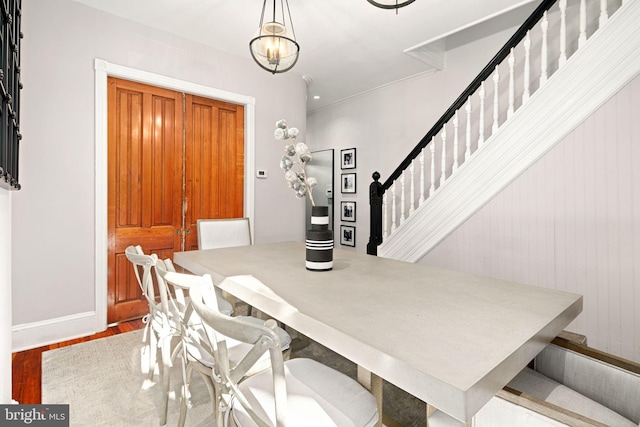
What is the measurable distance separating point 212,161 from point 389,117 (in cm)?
257

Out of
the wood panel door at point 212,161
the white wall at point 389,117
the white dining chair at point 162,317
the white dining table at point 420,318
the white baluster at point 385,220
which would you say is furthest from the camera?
the white wall at point 389,117

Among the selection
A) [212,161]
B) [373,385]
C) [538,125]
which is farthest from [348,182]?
[373,385]

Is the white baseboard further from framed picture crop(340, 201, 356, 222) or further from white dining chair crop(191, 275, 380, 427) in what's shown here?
framed picture crop(340, 201, 356, 222)

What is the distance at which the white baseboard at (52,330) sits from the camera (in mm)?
2462

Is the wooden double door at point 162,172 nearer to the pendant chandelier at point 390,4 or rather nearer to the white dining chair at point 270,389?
the pendant chandelier at point 390,4

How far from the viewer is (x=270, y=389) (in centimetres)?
107

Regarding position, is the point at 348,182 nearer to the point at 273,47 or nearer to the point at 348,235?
the point at 348,235

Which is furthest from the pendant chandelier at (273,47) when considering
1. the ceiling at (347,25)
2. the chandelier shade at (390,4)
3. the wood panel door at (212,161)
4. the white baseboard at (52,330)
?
the white baseboard at (52,330)

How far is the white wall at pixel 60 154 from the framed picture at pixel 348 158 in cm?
292

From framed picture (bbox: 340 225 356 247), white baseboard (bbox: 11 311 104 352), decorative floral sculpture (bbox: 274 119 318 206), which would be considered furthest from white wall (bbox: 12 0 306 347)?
framed picture (bbox: 340 225 356 247)

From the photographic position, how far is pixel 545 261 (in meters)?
2.54

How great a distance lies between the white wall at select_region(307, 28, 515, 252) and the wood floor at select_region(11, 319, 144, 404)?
3.45 m

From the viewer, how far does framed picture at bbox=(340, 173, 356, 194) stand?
5.21 m

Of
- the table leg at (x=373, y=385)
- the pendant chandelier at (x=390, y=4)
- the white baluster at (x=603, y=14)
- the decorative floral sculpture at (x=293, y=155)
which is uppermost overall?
the white baluster at (x=603, y=14)
